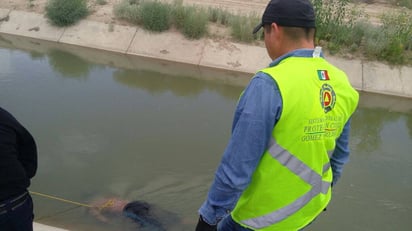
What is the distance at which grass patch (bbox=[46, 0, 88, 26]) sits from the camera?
32.6 ft

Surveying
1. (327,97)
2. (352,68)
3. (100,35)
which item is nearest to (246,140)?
(327,97)

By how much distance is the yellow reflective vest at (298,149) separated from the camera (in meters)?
1.81

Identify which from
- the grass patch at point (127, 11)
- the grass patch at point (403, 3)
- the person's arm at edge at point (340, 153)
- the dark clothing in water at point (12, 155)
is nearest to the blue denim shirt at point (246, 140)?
the person's arm at edge at point (340, 153)

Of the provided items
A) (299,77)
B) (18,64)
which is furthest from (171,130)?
(299,77)

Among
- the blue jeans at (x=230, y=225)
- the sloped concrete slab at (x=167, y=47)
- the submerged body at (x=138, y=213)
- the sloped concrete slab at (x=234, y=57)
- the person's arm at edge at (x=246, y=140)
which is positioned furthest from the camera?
the sloped concrete slab at (x=167, y=47)

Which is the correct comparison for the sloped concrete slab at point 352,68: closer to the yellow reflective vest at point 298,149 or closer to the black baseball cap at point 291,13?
the yellow reflective vest at point 298,149

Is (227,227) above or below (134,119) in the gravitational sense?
above

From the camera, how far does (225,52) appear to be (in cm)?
942

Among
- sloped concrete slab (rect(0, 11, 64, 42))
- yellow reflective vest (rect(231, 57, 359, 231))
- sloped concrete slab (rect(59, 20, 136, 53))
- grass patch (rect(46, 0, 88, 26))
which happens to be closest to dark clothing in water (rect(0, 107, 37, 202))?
yellow reflective vest (rect(231, 57, 359, 231))

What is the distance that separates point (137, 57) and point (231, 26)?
249 centimetres

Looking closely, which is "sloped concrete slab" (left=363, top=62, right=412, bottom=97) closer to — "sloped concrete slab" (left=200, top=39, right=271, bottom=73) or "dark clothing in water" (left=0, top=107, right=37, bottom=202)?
"sloped concrete slab" (left=200, top=39, right=271, bottom=73)

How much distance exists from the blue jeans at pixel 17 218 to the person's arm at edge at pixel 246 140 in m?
1.21

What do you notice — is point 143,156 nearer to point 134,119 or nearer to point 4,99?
point 134,119

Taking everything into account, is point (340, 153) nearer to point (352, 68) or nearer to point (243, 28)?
point (352, 68)
